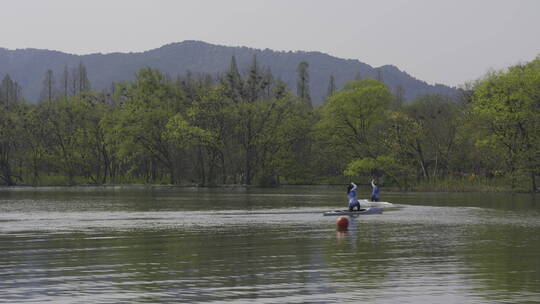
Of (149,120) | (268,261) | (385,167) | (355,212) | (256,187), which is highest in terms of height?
(149,120)

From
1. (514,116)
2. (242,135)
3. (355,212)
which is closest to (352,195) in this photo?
(355,212)

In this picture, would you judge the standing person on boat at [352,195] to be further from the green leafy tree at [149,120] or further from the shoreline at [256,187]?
the green leafy tree at [149,120]

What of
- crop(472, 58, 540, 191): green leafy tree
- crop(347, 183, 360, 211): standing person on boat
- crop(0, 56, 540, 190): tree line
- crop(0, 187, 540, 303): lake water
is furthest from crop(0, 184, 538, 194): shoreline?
crop(0, 187, 540, 303): lake water

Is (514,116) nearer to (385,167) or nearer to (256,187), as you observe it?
(385,167)

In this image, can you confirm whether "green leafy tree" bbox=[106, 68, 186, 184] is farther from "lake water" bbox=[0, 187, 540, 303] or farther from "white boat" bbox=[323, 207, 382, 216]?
"lake water" bbox=[0, 187, 540, 303]

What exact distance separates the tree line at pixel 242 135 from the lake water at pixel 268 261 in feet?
238

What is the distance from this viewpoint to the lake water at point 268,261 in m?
19.2

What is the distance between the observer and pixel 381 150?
124375 mm

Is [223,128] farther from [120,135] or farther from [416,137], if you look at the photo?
[416,137]

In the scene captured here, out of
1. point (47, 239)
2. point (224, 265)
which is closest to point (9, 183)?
point (47, 239)

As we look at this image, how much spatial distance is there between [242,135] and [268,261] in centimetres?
10917

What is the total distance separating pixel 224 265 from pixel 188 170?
118 m

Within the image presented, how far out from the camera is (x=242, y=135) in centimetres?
13475

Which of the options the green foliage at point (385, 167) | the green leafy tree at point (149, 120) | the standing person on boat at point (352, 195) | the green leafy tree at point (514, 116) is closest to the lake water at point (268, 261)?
the standing person on boat at point (352, 195)
